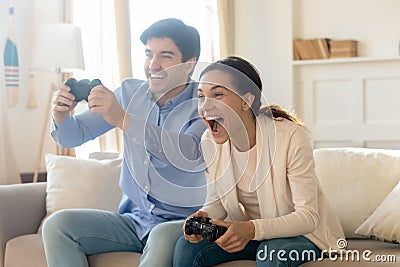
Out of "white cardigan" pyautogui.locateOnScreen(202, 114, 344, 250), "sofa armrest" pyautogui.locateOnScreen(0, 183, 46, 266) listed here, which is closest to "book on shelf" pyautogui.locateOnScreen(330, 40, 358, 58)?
"sofa armrest" pyautogui.locateOnScreen(0, 183, 46, 266)

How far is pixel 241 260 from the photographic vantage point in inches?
87.9

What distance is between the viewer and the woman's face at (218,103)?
2.14m

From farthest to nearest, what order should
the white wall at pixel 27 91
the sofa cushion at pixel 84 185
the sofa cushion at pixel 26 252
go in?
the white wall at pixel 27 91
the sofa cushion at pixel 84 185
the sofa cushion at pixel 26 252

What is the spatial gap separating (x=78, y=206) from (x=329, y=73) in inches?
119

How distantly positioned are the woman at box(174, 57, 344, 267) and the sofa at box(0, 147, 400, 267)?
14 centimetres

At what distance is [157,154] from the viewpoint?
7.38 ft

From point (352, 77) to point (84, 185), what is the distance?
9.70ft

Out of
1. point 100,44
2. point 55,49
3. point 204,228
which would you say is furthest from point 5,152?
point 204,228

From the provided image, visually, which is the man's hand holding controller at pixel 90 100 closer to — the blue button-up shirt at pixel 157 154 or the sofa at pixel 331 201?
the blue button-up shirt at pixel 157 154

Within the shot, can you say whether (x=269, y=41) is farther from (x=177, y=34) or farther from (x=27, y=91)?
(x=177, y=34)

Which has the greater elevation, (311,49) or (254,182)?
(311,49)

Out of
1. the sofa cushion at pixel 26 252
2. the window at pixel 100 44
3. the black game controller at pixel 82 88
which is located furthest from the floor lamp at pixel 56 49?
the black game controller at pixel 82 88

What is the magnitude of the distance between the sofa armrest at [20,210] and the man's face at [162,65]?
2.68 feet

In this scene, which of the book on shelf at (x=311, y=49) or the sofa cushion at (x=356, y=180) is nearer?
the sofa cushion at (x=356, y=180)
